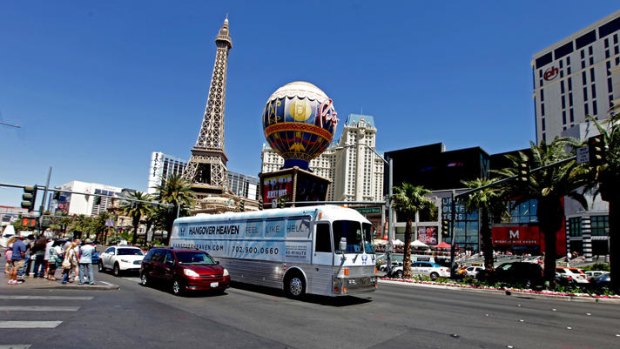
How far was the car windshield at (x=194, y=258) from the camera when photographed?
13.9 metres

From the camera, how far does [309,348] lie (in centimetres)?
707

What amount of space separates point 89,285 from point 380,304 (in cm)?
1047

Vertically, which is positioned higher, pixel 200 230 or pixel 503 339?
pixel 200 230

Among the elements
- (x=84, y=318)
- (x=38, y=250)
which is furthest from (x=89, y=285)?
(x=84, y=318)

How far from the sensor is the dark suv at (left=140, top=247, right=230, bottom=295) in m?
13.1

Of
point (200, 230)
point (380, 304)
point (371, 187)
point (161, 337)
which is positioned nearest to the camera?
point (161, 337)

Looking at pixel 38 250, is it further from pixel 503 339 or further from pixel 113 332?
pixel 503 339

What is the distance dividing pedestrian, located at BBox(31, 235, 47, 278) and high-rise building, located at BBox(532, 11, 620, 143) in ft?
369

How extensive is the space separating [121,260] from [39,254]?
4181 millimetres

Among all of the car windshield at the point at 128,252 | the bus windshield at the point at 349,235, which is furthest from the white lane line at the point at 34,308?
the car windshield at the point at 128,252

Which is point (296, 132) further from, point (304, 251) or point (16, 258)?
point (16, 258)

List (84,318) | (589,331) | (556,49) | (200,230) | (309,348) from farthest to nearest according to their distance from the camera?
(556,49)
(200,230)
(589,331)
(84,318)
(309,348)

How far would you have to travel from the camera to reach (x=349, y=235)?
13.1 m

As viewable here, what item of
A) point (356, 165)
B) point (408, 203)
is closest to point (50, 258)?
point (408, 203)
